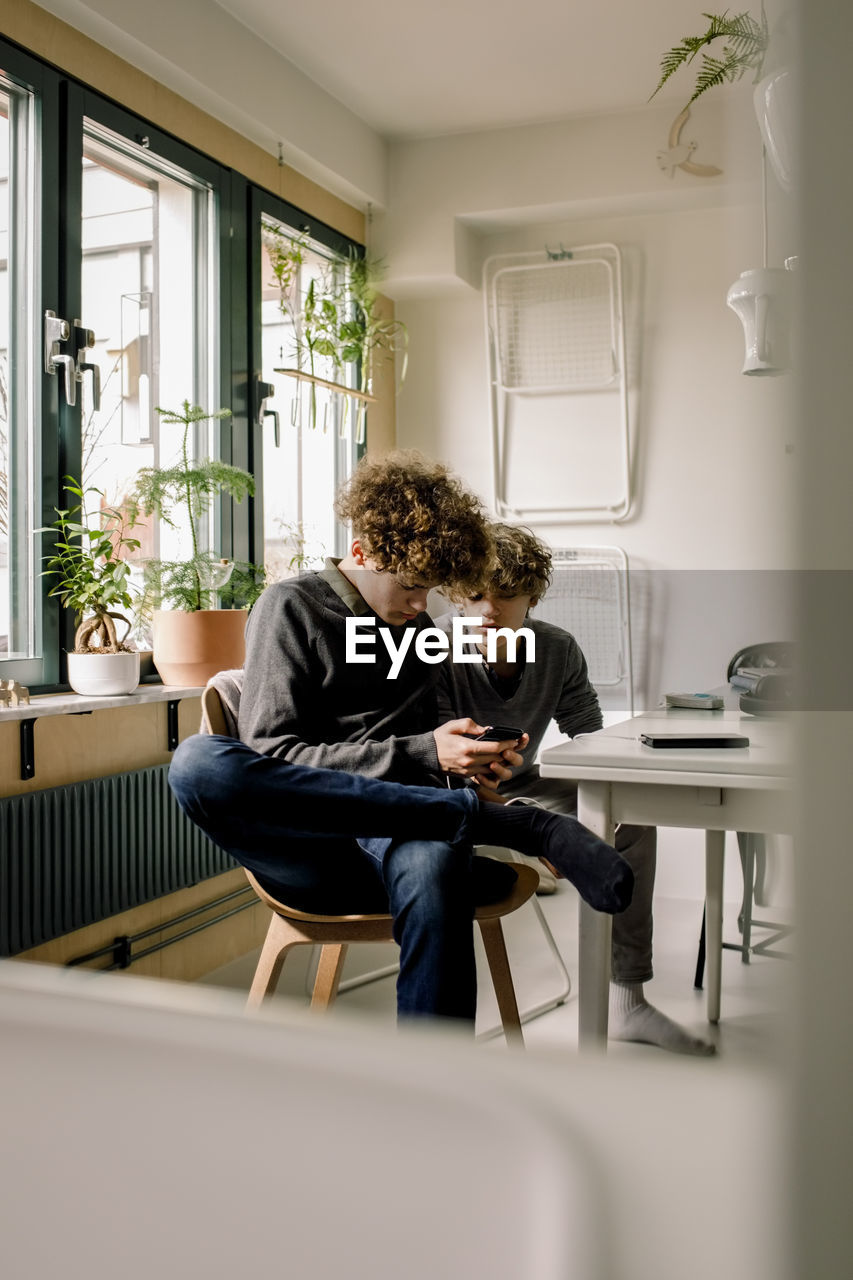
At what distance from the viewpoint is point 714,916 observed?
94.6 inches

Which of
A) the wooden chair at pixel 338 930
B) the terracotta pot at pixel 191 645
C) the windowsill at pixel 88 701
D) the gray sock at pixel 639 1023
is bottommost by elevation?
the gray sock at pixel 639 1023

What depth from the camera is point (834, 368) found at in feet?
0.45

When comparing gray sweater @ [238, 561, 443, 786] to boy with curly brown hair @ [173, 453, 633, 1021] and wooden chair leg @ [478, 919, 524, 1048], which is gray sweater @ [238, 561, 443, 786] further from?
wooden chair leg @ [478, 919, 524, 1048]

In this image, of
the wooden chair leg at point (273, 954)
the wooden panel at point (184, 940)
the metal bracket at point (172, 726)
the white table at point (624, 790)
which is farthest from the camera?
the metal bracket at point (172, 726)

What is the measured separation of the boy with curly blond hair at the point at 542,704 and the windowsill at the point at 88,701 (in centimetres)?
80

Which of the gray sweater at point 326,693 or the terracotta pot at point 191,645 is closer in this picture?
the gray sweater at point 326,693

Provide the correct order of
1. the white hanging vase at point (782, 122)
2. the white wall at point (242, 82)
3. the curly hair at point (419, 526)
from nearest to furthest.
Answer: the white hanging vase at point (782, 122), the curly hair at point (419, 526), the white wall at point (242, 82)

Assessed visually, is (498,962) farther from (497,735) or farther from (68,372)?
(68,372)

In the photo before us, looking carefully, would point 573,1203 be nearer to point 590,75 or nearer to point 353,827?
point 353,827

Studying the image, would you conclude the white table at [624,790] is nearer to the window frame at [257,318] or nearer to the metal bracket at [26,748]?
the metal bracket at [26,748]

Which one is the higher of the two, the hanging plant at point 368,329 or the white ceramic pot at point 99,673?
the hanging plant at point 368,329

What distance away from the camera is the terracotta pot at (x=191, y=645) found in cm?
282

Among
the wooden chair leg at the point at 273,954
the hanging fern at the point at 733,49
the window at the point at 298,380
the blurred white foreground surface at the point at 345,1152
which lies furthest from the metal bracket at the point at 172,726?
the blurred white foreground surface at the point at 345,1152

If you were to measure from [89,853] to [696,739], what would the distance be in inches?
54.4
